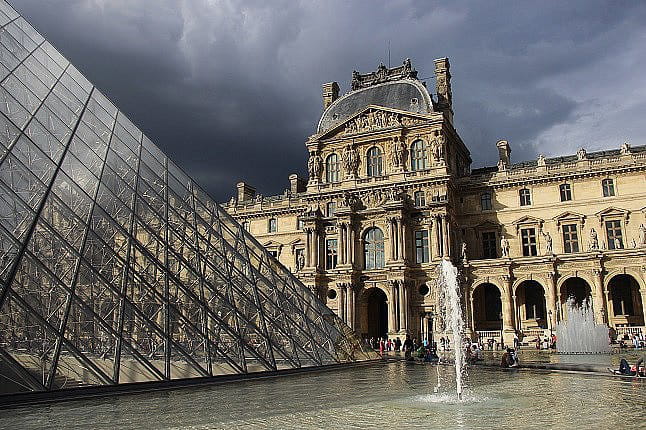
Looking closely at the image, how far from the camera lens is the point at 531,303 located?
35.6 m

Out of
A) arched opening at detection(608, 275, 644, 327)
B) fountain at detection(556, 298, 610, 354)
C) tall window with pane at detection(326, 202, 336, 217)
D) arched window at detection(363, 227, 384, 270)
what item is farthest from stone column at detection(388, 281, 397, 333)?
Result: arched opening at detection(608, 275, 644, 327)

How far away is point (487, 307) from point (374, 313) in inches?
294

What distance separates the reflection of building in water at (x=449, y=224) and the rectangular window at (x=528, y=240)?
6 cm

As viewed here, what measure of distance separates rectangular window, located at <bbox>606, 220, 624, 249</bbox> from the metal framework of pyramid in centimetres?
2058

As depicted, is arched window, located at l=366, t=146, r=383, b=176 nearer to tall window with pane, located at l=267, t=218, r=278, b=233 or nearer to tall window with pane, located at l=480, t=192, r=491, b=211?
tall window with pane, located at l=480, t=192, r=491, b=211

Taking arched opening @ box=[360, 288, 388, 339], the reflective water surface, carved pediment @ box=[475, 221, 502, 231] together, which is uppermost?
carved pediment @ box=[475, 221, 502, 231]

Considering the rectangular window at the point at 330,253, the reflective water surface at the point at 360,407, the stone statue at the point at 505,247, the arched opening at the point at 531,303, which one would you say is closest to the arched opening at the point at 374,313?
the rectangular window at the point at 330,253

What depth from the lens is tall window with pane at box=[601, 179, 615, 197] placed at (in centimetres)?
3431

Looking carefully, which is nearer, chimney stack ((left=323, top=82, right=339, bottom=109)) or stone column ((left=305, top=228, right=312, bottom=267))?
stone column ((left=305, top=228, right=312, bottom=267))

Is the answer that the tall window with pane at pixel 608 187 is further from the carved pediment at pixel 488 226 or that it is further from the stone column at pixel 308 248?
the stone column at pixel 308 248

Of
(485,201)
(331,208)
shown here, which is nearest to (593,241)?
(485,201)

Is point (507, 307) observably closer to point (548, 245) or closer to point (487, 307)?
point (487, 307)

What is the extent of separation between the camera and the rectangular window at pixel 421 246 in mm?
36156

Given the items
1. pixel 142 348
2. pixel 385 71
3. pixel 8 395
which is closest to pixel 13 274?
pixel 8 395
